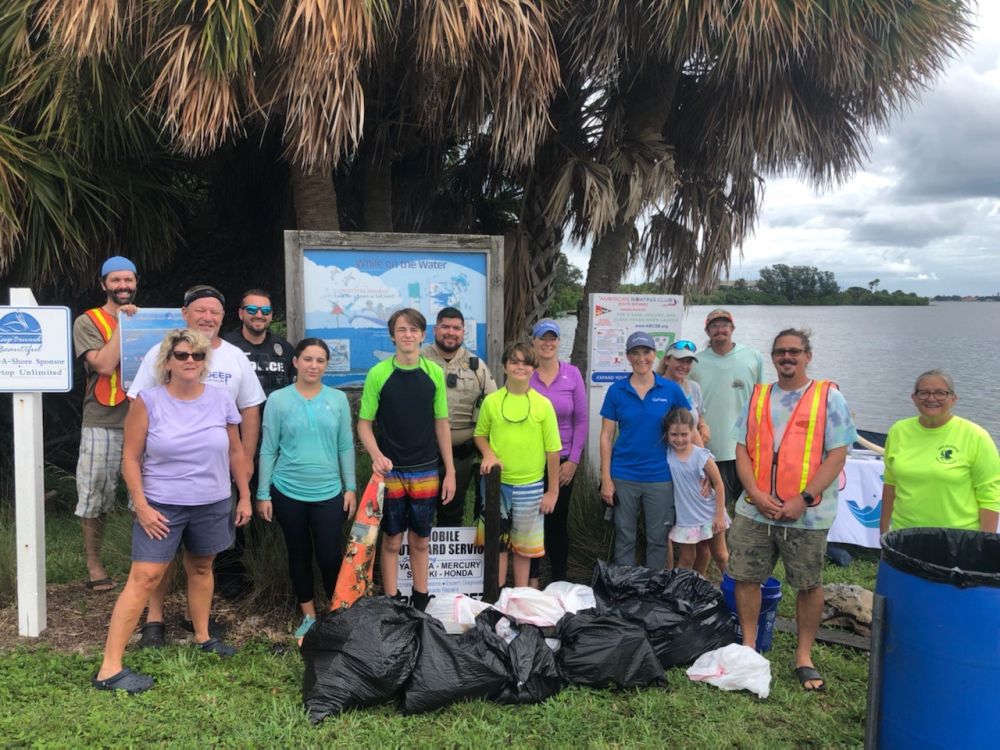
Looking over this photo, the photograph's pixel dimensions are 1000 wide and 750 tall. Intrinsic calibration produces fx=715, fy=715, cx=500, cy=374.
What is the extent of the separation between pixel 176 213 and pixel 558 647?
544cm

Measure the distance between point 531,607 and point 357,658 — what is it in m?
1.00

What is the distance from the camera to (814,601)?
3.65m

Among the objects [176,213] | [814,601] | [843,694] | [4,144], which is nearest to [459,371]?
[814,601]

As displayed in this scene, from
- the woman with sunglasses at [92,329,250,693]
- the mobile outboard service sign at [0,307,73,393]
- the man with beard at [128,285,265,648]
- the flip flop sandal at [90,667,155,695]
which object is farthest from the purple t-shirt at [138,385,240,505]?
the mobile outboard service sign at [0,307,73,393]

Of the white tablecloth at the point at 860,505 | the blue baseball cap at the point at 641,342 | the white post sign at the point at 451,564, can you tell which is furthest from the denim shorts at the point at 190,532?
the white tablecloth at the point at 860,505

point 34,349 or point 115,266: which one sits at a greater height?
point 115,266

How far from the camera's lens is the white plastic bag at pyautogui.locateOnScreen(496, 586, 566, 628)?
3.71m

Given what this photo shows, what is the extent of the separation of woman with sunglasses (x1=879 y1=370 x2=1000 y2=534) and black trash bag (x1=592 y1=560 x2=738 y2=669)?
105 centimetres

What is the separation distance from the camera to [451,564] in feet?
14.1

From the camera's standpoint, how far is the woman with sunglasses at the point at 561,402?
4.36m

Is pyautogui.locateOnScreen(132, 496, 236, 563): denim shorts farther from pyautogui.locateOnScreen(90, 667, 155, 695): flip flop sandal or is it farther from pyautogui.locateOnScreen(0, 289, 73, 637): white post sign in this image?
pyautogui.locateOnScreen(0, 289, 73, 637): white post sign

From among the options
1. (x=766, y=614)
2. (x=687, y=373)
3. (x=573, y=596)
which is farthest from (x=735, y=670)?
(x=687, y=373)

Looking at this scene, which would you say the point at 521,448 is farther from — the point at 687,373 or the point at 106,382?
the point at 106,382

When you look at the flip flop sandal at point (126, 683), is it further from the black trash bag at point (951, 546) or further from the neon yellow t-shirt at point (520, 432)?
the black trash bag at point (951, 546)
